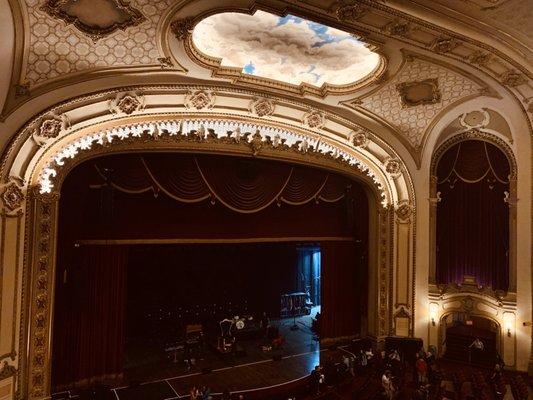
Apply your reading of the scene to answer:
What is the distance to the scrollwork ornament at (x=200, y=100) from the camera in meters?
8.47

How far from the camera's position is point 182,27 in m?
6.46

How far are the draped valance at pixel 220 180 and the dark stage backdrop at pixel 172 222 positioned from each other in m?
0.02

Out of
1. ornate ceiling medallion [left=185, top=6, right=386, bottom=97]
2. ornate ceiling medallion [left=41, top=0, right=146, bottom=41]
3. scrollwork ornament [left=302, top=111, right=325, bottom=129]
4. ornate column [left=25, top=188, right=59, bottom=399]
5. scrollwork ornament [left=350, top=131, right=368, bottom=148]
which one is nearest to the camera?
ornate ceiling medallion [left=41, top=0, right=146, bottom=41]

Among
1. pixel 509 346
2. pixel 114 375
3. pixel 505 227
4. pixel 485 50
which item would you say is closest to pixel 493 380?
pixel 509 346

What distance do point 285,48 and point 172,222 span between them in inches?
194

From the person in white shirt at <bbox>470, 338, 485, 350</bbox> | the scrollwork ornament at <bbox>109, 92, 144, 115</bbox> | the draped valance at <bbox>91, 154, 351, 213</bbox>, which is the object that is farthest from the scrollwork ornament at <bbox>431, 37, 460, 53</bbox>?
the person in white shirt at <bbox>470, 338, 485, 350</bbox>

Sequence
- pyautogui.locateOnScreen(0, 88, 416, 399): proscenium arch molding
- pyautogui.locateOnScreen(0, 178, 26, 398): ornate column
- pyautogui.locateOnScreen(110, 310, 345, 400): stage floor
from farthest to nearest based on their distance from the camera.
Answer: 1. pyautogui.locateOnScreen(110, 310, 345, 400): stage floor
2. pyautogui.locateOnScreen(0, 88, 416, 399): proscenium arch molding
3. pyautogui.locateOnScreen(0, 178, 26, 398): ornate column

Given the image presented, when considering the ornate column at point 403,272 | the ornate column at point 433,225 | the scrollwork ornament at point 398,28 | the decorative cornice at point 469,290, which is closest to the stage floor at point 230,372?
the ornate column at point 403,272

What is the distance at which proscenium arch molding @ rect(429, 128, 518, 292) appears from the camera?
10.5 m

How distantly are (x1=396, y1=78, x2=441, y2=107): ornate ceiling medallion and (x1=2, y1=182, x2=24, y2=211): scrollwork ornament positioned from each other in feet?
25.3

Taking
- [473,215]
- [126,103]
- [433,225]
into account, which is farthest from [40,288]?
[473,215]

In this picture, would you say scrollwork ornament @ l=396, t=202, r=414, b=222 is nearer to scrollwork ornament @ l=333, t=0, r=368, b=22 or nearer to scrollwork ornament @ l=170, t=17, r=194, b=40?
scrollwork ornament @ l=333, t=0, r=368, b=22

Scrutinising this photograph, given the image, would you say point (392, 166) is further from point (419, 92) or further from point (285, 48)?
point (285, 48)

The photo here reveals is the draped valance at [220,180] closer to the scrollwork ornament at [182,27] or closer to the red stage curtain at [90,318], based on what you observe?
the red stage curtain at [90,318]
